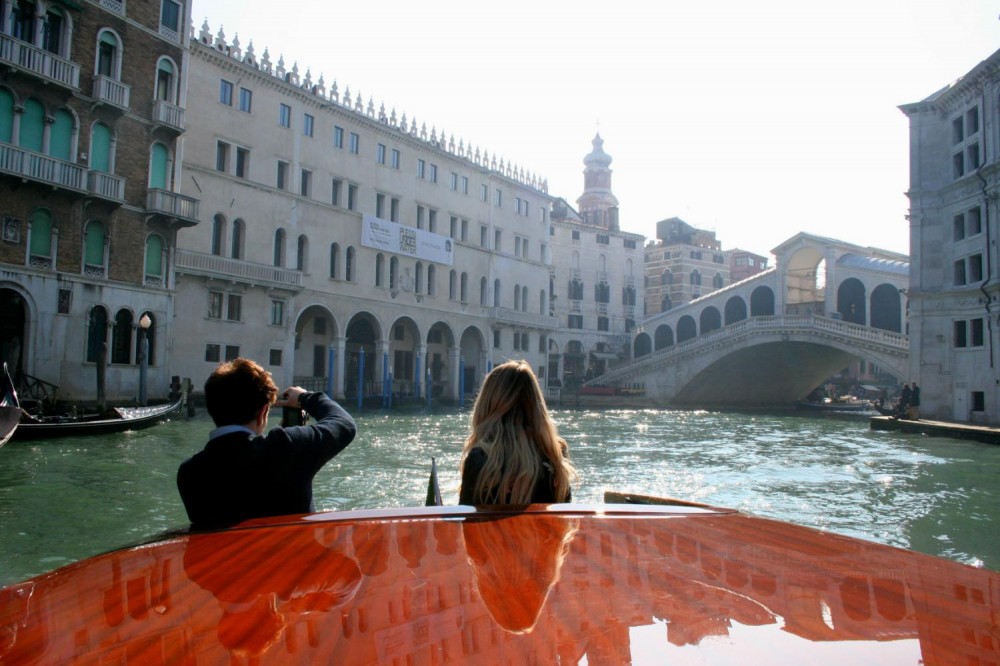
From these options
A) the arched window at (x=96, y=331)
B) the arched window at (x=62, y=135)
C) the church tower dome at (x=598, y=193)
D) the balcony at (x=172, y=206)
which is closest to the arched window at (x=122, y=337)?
Result: the arched window at (x=96, y=331)

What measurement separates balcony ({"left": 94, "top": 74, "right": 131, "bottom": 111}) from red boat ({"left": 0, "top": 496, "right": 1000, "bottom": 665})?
56.9ft

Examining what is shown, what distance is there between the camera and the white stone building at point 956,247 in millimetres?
16531

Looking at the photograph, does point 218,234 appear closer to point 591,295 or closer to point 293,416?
point 293,416

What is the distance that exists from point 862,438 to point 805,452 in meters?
3.95

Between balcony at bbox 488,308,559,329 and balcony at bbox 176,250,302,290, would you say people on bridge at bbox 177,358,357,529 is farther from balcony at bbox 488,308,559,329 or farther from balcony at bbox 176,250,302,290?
balcony at bbox 488,308,559,329

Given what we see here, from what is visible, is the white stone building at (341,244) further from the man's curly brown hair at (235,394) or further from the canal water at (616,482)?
the man's curly brown hair at (235,394)

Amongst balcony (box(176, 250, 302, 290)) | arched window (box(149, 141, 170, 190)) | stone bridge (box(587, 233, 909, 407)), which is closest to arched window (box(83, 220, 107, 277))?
arched window (box(149, 141, 170, 190))

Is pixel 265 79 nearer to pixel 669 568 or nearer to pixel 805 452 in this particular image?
pixel 805 452

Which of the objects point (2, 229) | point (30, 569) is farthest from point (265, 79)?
point (30, 569)

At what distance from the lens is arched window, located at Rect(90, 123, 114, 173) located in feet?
52.1

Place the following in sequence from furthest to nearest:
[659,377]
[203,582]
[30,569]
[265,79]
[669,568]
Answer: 1. [659,377]
2. [265,79]
3. [30,569]
4. [669,568]
5. [203,582]

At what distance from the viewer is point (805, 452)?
12.4 metres

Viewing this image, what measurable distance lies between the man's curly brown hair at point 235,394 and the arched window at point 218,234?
67.4 feet

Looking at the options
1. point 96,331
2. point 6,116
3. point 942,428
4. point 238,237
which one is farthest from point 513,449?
point 238,237
